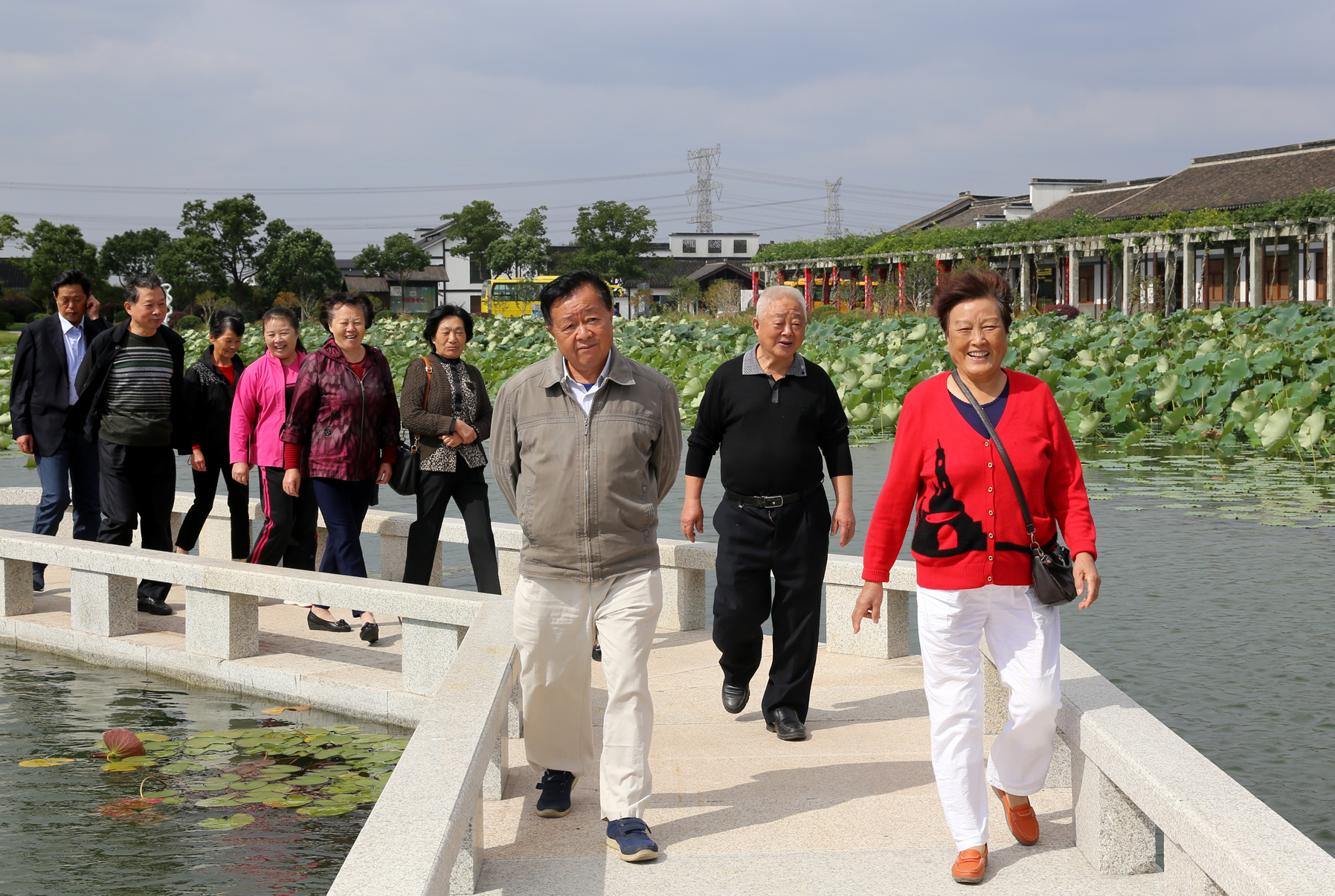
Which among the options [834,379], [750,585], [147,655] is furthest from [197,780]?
[834,379]

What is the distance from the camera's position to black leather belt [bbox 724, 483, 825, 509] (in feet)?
14.5

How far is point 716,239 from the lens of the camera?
90.9 meters

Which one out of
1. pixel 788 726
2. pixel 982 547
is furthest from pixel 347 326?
pixel 982 547

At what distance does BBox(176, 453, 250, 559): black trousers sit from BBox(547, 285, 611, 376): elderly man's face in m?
3.92

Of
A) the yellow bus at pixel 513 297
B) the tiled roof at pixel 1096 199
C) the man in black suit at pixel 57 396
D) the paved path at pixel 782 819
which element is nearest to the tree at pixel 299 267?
the yellow bus at pixel 513 297

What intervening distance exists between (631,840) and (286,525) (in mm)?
3583

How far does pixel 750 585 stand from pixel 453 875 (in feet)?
5.75

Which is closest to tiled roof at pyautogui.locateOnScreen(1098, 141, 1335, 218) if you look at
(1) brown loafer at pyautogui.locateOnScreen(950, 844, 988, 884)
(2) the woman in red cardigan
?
(2) the woman in red cardigan

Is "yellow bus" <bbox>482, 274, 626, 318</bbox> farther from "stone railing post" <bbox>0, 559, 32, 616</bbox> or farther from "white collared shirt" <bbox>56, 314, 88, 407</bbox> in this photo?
"stone railing post" <bbox>0, 559, 32, 616</bbox>

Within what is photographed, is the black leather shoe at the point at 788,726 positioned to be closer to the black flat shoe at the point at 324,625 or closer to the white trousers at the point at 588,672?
the white trousers at the point at 588,672

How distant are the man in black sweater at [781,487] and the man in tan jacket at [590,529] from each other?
0.92 m

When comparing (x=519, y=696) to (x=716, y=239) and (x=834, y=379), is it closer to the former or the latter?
(x=834, y=379)

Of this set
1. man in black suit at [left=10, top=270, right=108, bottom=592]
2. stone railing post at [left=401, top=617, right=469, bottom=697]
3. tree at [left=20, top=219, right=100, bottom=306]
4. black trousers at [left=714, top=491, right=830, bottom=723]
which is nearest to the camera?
black trousers at [left=714, top=491, right=830, bottom=723]

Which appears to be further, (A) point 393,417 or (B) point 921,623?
(A) point 393,417
